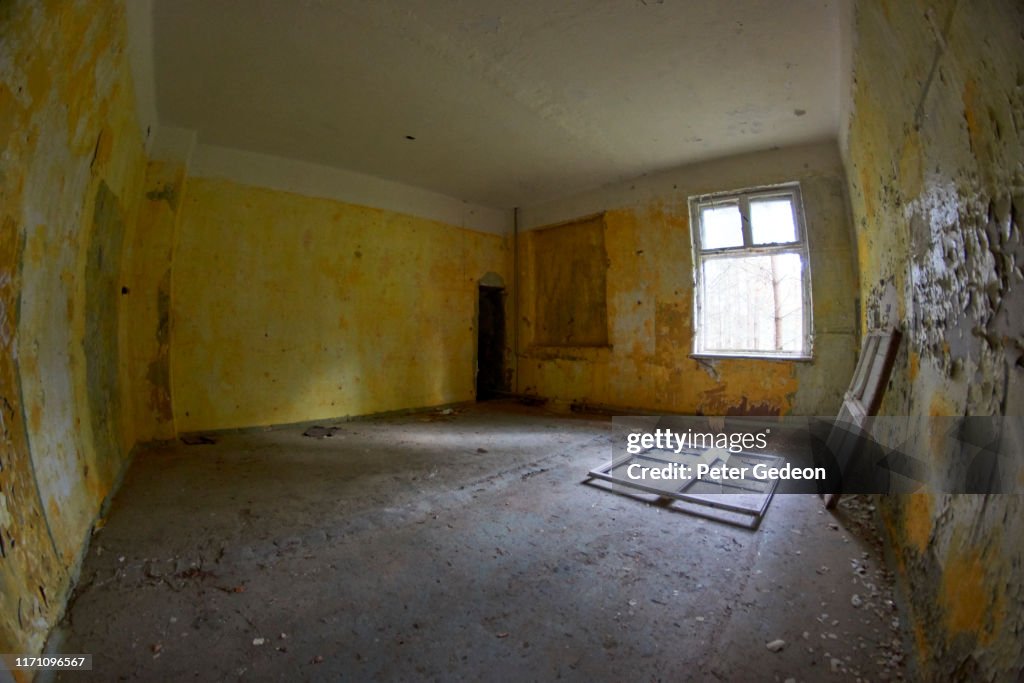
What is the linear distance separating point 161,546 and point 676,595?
2.27 meters

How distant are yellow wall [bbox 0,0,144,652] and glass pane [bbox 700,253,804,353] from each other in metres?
5.06

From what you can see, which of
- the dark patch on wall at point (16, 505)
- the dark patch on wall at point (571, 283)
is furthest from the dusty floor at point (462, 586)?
the dark patch on wall at point (571, 283)

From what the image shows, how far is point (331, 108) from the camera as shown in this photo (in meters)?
3.46

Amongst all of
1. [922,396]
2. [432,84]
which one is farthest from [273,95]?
[922,396]

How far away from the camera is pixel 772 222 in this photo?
14.6ft

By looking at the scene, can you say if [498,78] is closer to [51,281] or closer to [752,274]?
[51,281]

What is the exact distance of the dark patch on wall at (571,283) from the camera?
5777mm

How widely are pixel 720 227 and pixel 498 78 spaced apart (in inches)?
118

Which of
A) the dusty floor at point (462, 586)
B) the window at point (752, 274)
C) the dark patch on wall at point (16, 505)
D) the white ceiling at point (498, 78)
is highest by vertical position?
the white ceiling at point (498, 78)

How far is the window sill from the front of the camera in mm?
4180

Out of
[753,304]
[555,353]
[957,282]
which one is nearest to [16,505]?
[957,282]

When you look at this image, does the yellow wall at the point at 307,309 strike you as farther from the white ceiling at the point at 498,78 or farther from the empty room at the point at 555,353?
the white ceiling at the point at 498,78

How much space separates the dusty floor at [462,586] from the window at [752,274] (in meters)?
2.39

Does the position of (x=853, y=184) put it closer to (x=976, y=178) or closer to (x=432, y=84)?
(x=976, y=178)
